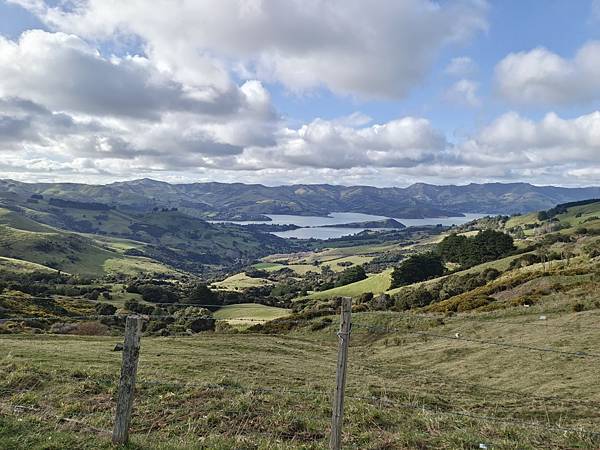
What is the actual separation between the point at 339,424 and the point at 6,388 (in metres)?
9.76

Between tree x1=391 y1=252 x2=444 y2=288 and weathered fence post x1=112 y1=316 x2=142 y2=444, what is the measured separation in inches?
3315

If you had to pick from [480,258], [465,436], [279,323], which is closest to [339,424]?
[465,436]

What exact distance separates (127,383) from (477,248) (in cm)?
9993

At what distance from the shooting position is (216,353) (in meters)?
24.4

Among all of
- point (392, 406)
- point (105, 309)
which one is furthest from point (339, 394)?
point (105, 309)

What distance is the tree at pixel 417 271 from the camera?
89812 mm

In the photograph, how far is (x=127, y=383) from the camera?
25.7 feet

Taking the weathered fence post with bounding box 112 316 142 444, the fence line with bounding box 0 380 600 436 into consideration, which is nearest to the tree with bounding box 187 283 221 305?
the fence line with bounding box 0 380 600 436

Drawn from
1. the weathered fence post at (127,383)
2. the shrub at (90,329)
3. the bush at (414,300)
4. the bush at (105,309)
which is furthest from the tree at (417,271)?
the weathered fence post at (127,383)

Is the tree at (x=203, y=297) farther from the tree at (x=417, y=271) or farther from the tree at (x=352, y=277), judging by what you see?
the tree at (x=417, y=271)

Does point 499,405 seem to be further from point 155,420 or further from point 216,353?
point 216,353

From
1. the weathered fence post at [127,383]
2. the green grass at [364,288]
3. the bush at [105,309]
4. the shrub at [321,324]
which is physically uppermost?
the weathered fence post at [127,383]

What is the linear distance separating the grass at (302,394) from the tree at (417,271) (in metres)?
60.2

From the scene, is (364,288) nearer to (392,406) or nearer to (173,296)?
(173,296)
